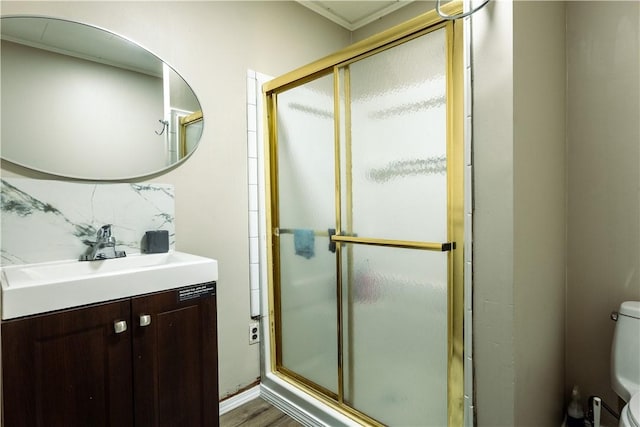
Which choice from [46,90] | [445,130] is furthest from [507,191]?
[46,90]

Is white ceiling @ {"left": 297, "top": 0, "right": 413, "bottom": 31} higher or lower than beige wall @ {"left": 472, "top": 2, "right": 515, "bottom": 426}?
higher

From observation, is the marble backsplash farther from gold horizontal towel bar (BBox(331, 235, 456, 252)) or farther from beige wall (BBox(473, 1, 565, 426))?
beige wall (BBox(473, 1, 565, 426))

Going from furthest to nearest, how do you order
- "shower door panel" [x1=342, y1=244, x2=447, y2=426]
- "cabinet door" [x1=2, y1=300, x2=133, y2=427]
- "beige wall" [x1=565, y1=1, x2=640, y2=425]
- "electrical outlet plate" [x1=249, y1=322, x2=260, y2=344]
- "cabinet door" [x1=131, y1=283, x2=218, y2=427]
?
"electrical outlet plate" [x1=249, y1=322, x2=260, y2=344] < "beige wall" [x1=565, y1=1, x2=640, y2=425] < "shower door panel" [x1=342, y1=244, x2=447, y2=426] < "cabinet door" [x1=131, y1=283, x2=218, y2=427] < "cabinet door" [x1=2, y1=300, x2=133, y2=427]

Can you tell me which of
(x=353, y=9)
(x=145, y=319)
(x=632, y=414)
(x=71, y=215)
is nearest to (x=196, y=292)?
(x=145, y=319)

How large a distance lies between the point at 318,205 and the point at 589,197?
127 centimetres

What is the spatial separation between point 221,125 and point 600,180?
186 cm

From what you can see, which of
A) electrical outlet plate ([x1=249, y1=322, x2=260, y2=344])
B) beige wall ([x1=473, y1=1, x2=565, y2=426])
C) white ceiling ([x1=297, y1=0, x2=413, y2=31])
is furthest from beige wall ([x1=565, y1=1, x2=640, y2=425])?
electrical outlet plate ([x1=249, y1=322, x2=260, y2=344])

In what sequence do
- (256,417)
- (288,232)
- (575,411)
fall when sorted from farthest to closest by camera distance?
(288,232)
(256,417)
(575,411)

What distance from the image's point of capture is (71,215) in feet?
4.41

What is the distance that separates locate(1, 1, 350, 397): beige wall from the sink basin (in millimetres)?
325

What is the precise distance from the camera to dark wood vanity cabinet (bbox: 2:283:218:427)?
0.93m

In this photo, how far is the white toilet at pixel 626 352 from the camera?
130 centimetres

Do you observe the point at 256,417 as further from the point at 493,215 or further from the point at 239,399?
the point at 493,215

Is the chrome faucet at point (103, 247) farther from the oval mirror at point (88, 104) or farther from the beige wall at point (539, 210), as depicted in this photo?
the beige wall at point (539, 210)
